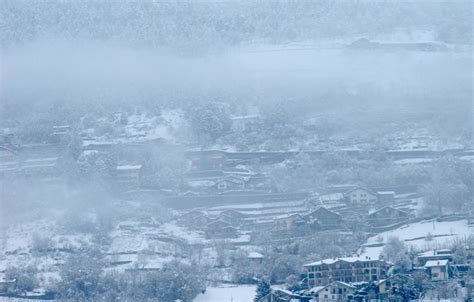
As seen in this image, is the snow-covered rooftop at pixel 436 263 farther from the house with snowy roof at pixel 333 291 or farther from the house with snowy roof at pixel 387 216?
the house with snowy roof at pixel 387 216

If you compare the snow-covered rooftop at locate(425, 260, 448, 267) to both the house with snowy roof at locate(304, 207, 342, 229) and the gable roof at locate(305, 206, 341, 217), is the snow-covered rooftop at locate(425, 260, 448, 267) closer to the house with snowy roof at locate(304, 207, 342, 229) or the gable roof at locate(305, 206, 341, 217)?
the house with snowy roof at locate(304, 207, 342, 229)

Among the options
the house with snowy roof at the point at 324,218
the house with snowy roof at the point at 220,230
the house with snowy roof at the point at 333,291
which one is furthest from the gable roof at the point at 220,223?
the house with snowy roof at the point at 333,291

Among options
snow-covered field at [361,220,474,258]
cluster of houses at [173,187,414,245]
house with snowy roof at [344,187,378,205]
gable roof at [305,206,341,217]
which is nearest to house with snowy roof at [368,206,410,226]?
cluster of houses at [173,187,414,245]

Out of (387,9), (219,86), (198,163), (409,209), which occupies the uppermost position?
(387,9)

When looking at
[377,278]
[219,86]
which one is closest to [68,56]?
[219,86]

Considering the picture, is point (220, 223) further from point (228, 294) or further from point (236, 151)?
point (236, 151)

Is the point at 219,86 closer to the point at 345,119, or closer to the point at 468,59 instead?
the point at 345,119

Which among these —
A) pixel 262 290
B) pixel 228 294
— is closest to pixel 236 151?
pixel 228 294
